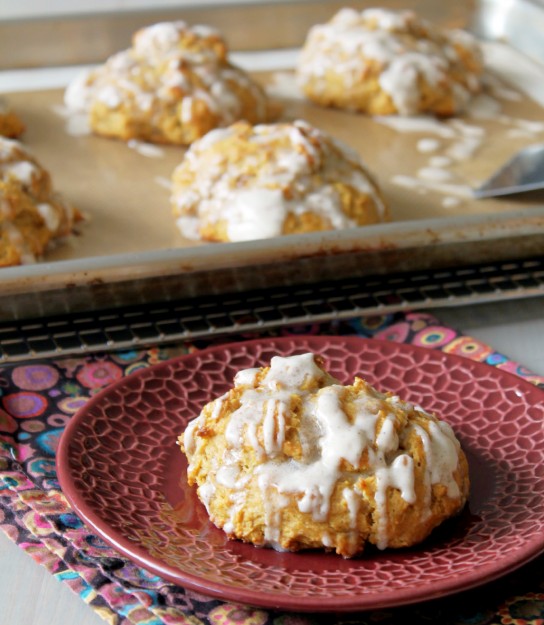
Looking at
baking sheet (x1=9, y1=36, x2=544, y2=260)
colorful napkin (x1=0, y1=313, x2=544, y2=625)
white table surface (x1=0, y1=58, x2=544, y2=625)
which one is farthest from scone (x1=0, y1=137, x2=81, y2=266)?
white table surface (x1=0, y1=58, x2=544, y2=625)

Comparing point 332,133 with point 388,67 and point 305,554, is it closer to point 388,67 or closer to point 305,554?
point 388,67

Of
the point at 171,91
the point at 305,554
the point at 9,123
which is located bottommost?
the point at 9,123

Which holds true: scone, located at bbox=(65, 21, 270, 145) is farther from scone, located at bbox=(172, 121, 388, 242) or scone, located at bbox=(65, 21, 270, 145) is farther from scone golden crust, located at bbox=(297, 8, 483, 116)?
scone, located at bbox=(172, 121, 388, 242)

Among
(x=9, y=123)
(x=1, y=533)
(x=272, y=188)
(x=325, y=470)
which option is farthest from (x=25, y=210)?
(x=325, y=470)

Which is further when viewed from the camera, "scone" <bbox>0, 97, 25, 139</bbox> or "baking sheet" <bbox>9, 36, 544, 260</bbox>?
"scone" <bbox>0, 97, 25, 139</bbox>

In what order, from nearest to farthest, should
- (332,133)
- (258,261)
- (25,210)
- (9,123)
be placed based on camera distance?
(258,261) → (25,210) → (9,123) → (332,133)

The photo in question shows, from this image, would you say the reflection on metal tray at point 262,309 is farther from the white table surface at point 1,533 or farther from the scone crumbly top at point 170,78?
the scone crumbly top at point 170,78

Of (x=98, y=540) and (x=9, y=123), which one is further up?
(x=98, y=540)

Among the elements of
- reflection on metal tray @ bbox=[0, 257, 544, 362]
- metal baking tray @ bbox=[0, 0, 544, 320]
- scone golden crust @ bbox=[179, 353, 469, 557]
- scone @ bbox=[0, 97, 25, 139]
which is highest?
scone golden crust @ bbox=[179, 353, 469, 557]
